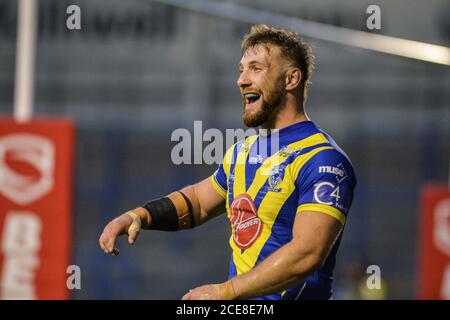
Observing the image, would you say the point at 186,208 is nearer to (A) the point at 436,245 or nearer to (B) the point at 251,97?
(B) the point at 251,97

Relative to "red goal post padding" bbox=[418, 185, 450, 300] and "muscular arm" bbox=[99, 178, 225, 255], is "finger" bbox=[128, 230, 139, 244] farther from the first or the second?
"red goal post padding" bbox=[418, 185, 450, 300]

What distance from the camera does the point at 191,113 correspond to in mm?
17438

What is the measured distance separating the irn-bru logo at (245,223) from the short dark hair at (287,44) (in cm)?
64

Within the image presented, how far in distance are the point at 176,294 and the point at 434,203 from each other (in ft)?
21.1

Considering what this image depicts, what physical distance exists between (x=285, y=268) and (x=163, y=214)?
0.96 m

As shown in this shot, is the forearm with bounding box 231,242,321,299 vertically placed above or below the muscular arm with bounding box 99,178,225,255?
below

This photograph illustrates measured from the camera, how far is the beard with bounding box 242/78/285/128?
4539 millimetres

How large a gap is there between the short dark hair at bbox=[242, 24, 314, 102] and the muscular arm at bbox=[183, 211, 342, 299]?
0.93 m

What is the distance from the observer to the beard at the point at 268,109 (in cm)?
454

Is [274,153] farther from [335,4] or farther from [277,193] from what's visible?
[335,4]

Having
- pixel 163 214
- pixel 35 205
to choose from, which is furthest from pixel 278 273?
pixel 35 205

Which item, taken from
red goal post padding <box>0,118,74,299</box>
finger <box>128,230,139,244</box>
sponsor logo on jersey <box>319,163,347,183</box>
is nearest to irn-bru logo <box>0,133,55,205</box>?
red goal post padding <box>0,118,74,299</box>

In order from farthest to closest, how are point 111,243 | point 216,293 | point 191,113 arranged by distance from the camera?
point 191,113 → point 111,243 → point 216,293
